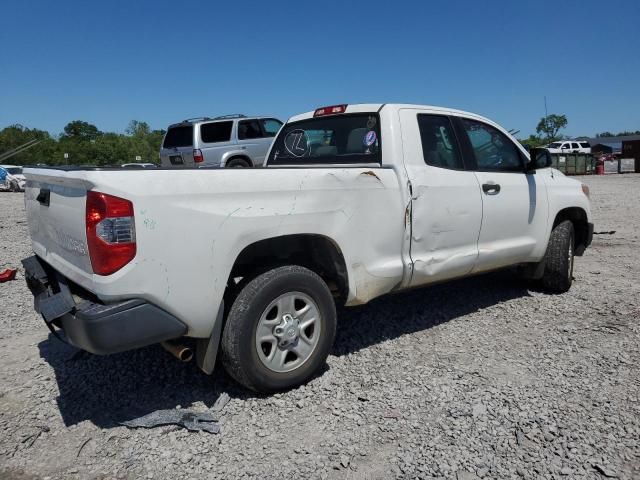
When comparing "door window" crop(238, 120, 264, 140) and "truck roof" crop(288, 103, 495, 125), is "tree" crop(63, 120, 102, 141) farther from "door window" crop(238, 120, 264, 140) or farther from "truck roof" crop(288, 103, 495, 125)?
"truck roof" crop(288, 103, 495, 125)

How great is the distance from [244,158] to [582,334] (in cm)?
1161

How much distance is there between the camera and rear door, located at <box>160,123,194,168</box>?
14.0m

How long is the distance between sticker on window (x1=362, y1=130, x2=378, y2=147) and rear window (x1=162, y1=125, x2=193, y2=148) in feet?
35.1

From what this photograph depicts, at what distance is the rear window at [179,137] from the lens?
46.1ft

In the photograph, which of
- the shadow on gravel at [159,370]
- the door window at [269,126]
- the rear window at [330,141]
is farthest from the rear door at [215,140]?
the shadow on gravel at [159,370]

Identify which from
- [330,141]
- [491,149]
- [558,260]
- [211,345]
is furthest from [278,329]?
[558,260]

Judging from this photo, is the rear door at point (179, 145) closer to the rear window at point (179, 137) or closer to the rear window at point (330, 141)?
the rear window at point (179, 137)

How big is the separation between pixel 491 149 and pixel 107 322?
11.9 ft

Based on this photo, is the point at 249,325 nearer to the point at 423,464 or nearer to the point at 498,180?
the point at 423,464

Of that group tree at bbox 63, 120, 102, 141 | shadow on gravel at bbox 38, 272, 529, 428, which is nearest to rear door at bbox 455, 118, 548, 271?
shadow on gravel at bbox 38, 272, 529, 428

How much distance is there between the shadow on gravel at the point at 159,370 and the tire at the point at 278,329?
0.99 ft

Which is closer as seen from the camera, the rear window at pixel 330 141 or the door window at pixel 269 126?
the rear window at pixel 330 141

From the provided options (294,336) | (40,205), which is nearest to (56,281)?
(40,205)

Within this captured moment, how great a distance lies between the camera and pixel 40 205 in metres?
3.31
